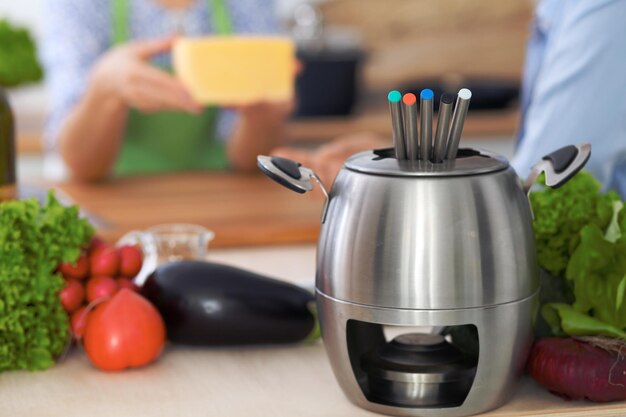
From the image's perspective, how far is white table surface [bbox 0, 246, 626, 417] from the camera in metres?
0.89

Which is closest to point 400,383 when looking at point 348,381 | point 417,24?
point 348,381

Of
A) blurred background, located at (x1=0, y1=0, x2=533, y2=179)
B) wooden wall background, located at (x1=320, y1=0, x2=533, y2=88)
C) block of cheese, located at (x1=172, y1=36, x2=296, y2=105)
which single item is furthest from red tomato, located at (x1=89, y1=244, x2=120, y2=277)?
wooden wall background, located at (x1=320, y1=0, x2=533, y2=88)

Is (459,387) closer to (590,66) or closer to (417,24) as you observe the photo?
(590,66)

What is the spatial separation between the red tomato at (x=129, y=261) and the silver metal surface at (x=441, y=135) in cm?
39

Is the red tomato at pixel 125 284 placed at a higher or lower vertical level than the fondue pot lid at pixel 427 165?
lower

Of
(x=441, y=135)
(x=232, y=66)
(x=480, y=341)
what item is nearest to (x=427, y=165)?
(x=441, y=135)

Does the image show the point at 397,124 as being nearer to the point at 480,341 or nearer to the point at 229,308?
the point at 480,341

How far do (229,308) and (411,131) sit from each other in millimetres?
314

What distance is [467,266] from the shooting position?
0.82 metres

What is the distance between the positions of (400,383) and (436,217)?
6.6 inches

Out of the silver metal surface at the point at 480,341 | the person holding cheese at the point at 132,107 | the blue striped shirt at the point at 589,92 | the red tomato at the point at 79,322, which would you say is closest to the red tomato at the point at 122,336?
the red tomato at the point at 79,322

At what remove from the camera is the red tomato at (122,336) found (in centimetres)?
99

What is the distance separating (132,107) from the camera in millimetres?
2508

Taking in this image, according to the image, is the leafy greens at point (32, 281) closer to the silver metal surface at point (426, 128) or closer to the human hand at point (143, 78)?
the silver metal surface at point (426, 128)
